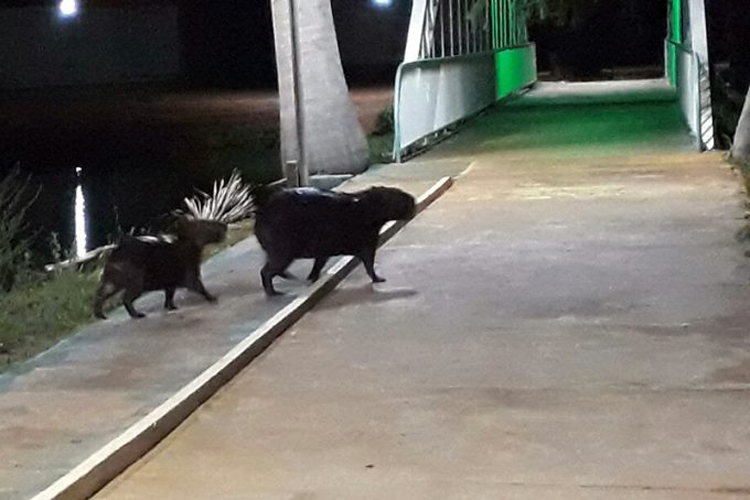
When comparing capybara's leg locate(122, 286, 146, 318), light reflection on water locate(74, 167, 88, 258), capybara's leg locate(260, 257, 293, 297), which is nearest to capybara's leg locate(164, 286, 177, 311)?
capybara's leg locate(122, 286, 146, 318)

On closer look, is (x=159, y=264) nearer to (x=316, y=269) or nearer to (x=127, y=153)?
(x=316, y=269)

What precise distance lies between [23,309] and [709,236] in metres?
5.37

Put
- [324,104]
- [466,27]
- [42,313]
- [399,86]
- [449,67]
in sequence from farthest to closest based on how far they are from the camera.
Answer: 1. [466,27]
2. [449,67]
3. [399,86]
4. [324,104]
5. [42,313]

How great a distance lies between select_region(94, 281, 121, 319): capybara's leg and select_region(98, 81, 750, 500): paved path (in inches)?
44.7

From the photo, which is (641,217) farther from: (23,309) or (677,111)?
(677,111)

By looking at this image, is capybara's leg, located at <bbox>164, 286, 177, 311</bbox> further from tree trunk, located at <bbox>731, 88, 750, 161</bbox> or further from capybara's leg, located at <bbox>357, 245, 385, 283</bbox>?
tree trunk, located at <bbox>731, 88, 750, 161</bbox>

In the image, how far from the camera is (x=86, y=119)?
1213 inches

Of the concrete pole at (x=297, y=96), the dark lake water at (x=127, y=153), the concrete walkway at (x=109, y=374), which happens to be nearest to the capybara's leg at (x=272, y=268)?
the concrete walkway at (x=109, y=374)

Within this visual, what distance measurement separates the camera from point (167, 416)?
243 inches

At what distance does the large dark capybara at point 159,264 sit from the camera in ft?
26.9

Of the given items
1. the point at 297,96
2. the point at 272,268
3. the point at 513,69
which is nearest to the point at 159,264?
the point at 272,268

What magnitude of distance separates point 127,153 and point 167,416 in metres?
17.0

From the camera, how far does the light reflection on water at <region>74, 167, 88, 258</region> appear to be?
13141 millimetres

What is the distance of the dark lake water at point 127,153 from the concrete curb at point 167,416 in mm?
5073
